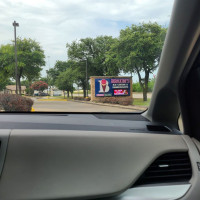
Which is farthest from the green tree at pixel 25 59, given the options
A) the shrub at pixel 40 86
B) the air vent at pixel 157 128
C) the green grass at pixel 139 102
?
the air vent at pixel 157 128

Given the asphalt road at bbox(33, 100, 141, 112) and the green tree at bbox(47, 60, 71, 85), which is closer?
the asphalt road at bbox(33, 100, 141, 112)

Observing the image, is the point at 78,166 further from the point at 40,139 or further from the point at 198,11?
the point at 198,11

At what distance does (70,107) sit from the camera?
2875 millimetres

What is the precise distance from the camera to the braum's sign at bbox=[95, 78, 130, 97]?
2.79 m

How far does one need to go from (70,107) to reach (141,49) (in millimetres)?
1080

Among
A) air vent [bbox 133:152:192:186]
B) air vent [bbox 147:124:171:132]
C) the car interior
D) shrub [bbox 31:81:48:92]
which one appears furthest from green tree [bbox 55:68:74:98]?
air vent [bbox 133:152:192:186]

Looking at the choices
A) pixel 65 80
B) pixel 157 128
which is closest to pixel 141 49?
Result: pixel 157 128

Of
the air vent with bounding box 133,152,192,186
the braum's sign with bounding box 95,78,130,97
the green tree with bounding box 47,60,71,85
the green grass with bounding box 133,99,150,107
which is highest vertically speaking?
the green tree with bounding box 47,60,71,85

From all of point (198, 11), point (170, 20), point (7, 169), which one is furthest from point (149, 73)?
point (7, 169)

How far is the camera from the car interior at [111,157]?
1585mm

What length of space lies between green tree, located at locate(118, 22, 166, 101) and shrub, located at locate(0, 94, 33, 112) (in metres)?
1.16

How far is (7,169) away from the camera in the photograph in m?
Result: 1.58

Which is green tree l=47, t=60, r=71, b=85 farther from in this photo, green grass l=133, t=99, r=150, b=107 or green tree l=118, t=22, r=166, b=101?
green grass l=133, t=99, r=150, b=107

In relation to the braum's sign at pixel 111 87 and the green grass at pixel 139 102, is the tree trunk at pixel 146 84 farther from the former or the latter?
the braum's sign at pixel 111 87
